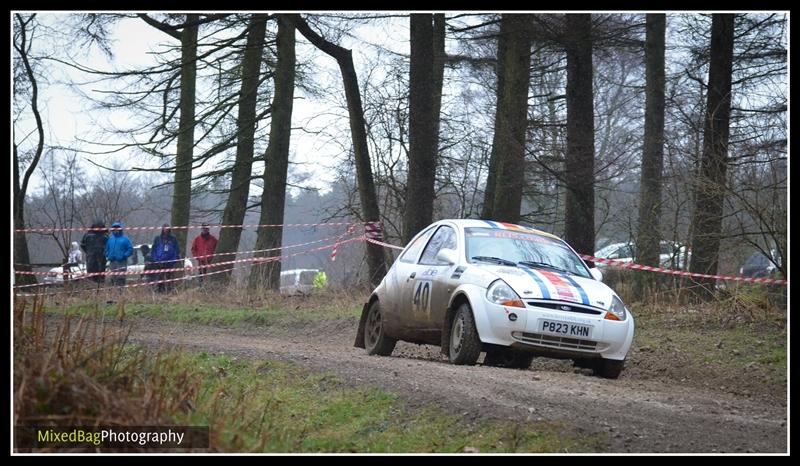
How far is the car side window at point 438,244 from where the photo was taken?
1195cm

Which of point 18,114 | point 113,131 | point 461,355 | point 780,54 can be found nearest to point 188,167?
point 113,131

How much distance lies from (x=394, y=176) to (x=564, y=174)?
7774 millimetres

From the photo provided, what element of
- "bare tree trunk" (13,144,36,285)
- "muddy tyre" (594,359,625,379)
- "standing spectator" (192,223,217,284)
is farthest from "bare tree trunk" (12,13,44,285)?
"muddy tyre" (594,359,625,379)

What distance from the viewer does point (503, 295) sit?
10.4 m

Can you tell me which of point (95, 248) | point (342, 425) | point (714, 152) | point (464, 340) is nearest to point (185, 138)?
point (95, 248)

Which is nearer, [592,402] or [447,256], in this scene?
[592,402]

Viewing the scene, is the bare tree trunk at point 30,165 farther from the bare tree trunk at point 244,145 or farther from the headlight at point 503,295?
the headlight at point 503,295

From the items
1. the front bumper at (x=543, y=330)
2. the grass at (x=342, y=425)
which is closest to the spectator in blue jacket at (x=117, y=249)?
the grass at (x=342, y=425)

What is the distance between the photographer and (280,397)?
9.00 meters

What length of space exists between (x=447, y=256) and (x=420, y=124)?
28.1ft

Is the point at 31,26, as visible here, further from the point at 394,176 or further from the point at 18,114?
the point at 394,176

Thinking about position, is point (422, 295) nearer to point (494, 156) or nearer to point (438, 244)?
point (438, 244)

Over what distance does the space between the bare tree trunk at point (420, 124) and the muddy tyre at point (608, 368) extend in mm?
9003

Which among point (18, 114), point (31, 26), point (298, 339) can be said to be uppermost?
point (31, 26)
